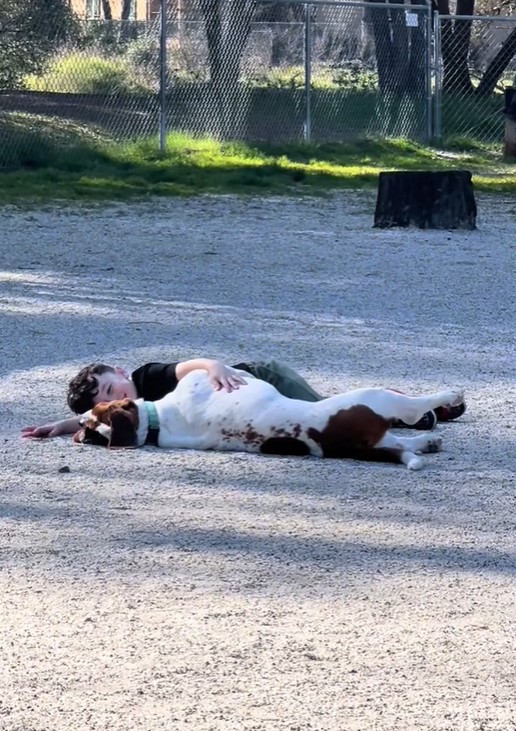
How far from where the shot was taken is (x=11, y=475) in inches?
199

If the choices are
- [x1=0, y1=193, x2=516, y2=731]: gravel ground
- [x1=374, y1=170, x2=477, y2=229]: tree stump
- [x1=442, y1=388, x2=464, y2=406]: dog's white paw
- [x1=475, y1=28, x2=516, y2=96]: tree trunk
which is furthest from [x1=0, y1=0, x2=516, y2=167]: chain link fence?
[x1=442, y1=388, x2=464, y2=406]: dog's white paw

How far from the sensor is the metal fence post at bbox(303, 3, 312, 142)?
18.6 m

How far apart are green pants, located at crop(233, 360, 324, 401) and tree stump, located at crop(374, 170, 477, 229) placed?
22.6ft

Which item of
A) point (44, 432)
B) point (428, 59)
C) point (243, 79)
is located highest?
point (428, 59)

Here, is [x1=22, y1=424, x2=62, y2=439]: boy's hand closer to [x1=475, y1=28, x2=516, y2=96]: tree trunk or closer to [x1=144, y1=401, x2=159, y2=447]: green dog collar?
[x1=144, y1=401, x2=159, y2=447]: green dog collar

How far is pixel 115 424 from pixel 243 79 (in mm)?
14199

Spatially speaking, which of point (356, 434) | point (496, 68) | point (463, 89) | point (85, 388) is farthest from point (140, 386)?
point (496, 68)

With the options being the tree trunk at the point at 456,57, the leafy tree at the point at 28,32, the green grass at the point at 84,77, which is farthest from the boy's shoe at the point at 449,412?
the tree trunk at the point at 456,57

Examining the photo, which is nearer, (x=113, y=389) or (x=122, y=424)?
(x=122, y=424)

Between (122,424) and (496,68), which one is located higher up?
(496,68)

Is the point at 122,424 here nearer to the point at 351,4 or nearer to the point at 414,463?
the point at 414,463

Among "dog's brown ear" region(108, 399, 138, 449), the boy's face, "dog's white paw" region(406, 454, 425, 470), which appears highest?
the boy's face

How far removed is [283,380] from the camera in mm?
5590

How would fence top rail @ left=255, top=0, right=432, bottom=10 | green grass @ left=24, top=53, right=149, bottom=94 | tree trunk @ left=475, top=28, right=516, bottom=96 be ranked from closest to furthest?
green grass @ left=24, top=53, right=149, bottom=94 → fence top rail @ left=255, top=0, right=432, bottom=10 → tree trunk @ left=475, top=28, right=516, bottom=96
